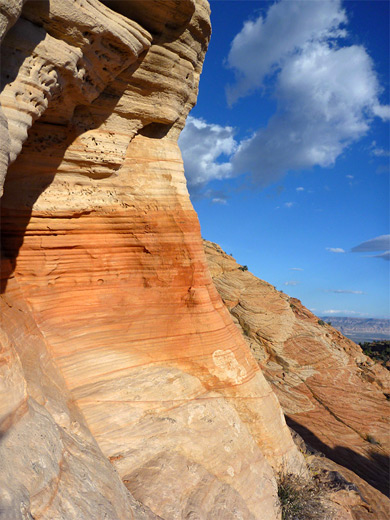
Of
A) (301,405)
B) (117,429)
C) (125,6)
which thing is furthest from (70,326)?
(301,405)

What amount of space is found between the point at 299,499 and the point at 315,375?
14.5m

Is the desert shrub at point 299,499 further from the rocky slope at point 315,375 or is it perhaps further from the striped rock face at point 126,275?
the rocky slope at point 315,375

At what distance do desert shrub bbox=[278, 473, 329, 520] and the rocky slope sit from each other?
718 cm

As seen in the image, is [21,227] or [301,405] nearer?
[21,227]

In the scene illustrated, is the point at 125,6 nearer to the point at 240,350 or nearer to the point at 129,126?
the point at 129,126

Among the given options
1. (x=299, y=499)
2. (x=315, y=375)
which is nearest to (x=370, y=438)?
(x=315, y=375)

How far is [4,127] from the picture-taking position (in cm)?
447

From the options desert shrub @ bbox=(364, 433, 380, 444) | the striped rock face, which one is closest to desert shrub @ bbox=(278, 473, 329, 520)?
the striped rock face

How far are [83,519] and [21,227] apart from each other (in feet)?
18.7

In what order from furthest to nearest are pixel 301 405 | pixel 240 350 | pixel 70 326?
pixel 301 405, pixel 240 350, pixel 70 326

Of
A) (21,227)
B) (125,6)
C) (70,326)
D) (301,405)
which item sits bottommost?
(301,405)

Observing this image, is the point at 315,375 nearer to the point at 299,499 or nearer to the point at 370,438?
the point at 370,438

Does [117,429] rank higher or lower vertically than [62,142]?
lower

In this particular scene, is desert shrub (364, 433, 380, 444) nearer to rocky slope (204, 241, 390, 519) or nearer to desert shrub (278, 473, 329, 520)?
rocky slope (204, 241, 390, 519)
